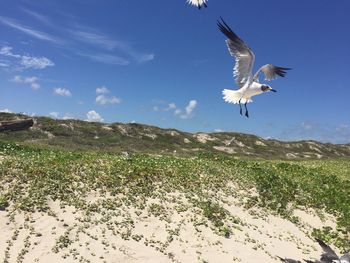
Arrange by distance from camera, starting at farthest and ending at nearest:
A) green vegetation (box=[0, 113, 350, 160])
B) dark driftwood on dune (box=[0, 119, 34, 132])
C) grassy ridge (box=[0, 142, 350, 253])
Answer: green vegetation (box=[0, 113, 350, 160]) < dark driftwood on dune (box=[0, 119, 34, 132]) < grassy ridge (box=[0, 142, 350, 253])

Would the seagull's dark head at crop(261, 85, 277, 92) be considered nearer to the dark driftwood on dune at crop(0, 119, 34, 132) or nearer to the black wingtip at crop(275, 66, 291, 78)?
the black wingtip at crop(275, 66, 291, 78)

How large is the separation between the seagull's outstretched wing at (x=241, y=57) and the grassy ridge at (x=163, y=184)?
6.82 metres

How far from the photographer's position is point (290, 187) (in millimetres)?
27625

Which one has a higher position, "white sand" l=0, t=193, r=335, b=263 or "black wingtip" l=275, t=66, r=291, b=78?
"black wingtip" l=275, t=66, r=291, b=78

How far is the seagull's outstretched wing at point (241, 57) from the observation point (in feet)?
61.1

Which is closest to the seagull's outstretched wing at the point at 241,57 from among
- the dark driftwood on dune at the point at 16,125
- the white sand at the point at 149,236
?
the white sand at the point at 149,236

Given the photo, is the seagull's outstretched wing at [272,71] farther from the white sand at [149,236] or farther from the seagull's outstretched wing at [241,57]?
the white sand at [149,236]

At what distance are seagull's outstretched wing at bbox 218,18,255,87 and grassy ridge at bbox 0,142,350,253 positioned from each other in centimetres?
682

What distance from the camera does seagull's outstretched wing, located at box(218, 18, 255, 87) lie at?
18609 mm

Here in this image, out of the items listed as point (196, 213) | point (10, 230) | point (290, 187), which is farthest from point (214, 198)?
point (10, 230)

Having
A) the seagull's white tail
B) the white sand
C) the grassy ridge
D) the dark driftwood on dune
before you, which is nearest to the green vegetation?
the dark driftwood on dune

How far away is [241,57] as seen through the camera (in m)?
18.8

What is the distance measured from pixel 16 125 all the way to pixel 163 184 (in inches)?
1801

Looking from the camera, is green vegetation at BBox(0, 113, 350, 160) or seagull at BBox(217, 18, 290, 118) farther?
green vegetation at BBox(0, 113, 350, 160)
